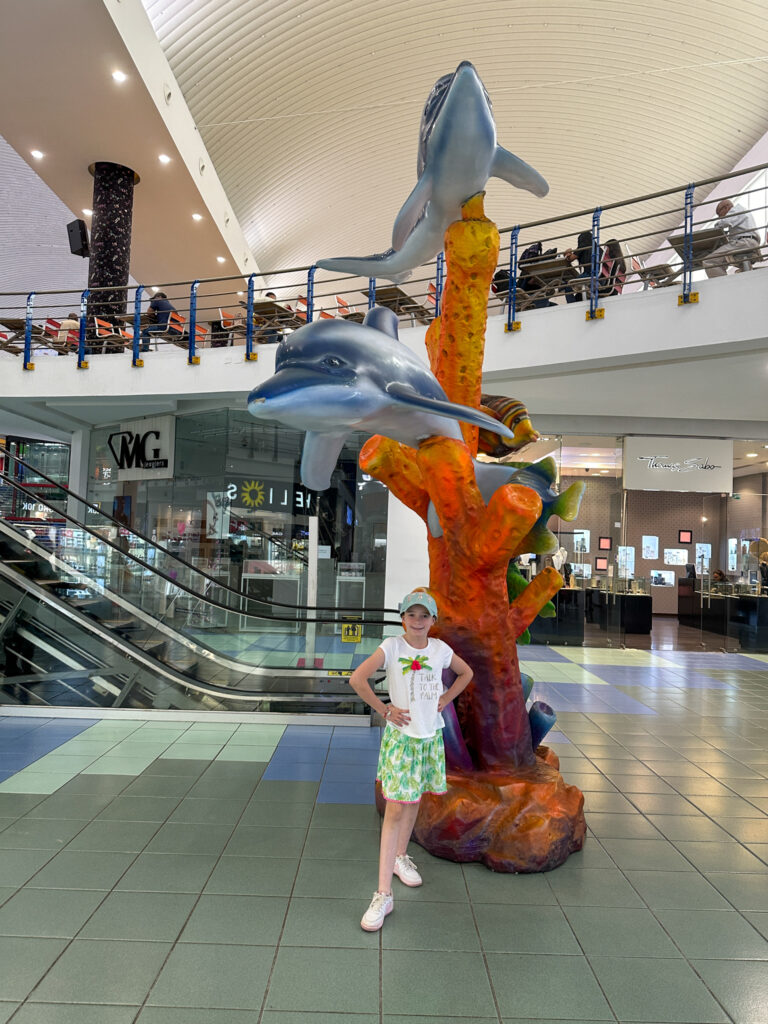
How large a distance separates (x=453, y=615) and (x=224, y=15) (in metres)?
15.0

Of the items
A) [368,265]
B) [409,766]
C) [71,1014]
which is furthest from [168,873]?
[368,265]

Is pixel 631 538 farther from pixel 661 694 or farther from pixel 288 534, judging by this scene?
pixel 288 534

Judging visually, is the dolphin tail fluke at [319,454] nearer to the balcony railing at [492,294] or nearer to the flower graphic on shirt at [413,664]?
the flower graphic on shirt at [413,664]

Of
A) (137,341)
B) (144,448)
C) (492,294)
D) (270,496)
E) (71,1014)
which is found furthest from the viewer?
(144,448)

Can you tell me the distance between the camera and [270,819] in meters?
3.59

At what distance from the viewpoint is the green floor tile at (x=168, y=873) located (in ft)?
9.30

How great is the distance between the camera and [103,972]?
2.25 metres

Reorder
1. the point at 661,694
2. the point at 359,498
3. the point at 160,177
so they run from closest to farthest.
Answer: the point at 661,694
the point at 359,498
the point at 160,177

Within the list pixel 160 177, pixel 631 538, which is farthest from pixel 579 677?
pixel 160 177

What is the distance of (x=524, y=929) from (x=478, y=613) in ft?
4.85

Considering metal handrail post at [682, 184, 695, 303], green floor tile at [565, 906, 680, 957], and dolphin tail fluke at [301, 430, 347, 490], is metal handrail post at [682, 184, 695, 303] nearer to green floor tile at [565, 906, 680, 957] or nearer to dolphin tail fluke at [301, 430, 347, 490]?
dolphin tail fluke at [301, 430, 347, 490]

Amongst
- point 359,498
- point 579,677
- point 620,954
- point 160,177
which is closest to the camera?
point 620,954

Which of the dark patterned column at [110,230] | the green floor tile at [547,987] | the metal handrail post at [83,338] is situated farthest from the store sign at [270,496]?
the green floor tile at [547,987]

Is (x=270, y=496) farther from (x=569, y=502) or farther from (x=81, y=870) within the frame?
(x=81, y=870)
